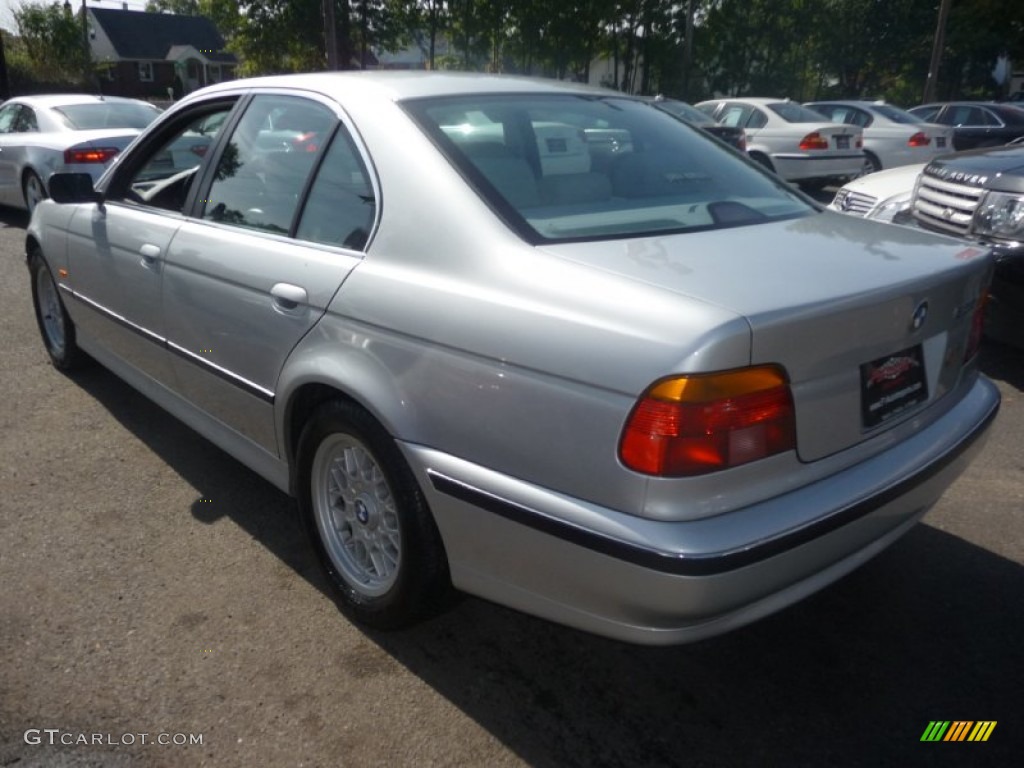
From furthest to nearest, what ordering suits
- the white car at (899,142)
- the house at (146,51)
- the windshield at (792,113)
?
1. the house at (146,51)
2. the white car at (899,142)
3. the windshield at (792,113)

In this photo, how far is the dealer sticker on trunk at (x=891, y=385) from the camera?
2236 millimetres

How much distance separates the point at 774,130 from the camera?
42.6 ft

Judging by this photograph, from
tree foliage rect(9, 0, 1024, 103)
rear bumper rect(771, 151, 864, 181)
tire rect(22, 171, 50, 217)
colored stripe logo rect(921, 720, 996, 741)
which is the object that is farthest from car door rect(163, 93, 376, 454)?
tree foliage rect(9, 0, 1024, 103)

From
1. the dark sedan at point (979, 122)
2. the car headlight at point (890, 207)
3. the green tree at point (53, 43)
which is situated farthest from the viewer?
the green tree at point (53, 43)

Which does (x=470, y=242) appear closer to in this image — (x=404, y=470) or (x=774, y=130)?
(x=404, y=470)

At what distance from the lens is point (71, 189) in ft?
13.1

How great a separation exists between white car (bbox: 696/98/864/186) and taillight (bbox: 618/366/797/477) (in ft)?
37.5

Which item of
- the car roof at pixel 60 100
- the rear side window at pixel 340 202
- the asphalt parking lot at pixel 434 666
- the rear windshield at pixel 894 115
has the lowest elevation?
the asphalt parking lot at pixel 434 666

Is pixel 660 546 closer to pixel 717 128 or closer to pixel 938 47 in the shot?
pixel 717 128

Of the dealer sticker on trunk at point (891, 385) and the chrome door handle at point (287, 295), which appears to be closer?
the dealer sticker on trunk at point (891, 385)

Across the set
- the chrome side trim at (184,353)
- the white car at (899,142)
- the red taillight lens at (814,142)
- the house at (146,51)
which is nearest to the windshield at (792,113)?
the red taillight lens at (814,142)

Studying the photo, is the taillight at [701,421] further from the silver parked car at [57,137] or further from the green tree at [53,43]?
the green tree at [53,43]

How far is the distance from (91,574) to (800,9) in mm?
43263

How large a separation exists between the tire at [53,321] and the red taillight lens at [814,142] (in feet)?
34.2
